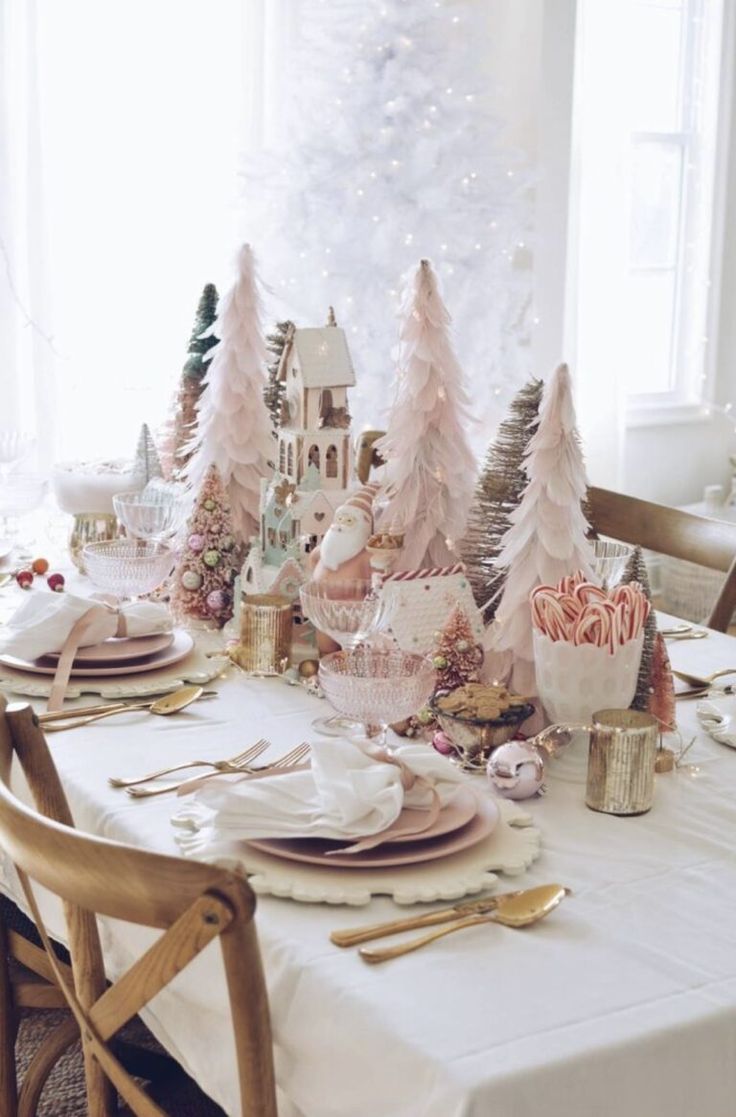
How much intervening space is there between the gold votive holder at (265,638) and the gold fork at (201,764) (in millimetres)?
268

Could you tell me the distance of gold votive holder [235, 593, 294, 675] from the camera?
1748mm

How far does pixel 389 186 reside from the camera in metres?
4.14

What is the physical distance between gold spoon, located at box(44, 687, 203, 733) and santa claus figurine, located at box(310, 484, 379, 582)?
0.21m

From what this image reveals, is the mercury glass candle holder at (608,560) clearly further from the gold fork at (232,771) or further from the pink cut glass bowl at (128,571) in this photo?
the pink cut glass bowl at (128,571)

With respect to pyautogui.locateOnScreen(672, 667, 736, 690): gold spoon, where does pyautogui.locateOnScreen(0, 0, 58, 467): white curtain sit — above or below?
above

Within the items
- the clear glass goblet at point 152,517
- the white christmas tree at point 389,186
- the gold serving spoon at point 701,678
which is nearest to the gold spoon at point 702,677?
the gold serving spoon at point 701,678

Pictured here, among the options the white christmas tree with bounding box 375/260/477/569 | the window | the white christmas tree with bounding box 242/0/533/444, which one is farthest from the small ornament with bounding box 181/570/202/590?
the window

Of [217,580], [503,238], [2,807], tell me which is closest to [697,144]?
[503,238]

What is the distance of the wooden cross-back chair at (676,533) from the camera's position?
2.19 m

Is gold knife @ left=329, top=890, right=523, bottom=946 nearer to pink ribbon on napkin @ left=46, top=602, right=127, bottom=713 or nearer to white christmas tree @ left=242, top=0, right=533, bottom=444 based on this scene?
pink ribbon on napkin @ left=46, top=602, right=127, bottom=713

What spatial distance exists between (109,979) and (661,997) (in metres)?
0.62

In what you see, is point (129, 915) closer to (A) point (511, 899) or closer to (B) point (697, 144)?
(A) point (511, 899)

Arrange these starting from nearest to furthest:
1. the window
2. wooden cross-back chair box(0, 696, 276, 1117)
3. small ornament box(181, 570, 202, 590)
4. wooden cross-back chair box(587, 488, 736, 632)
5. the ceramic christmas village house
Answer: wooden cross-back chair box(0, 696, 276, 1117), the ceramic christmas village house, small ornament box(181, 570, 202, 590), wooden cross-back chair box(587, 488, 736, 632), the window

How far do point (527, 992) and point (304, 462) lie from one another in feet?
3.45
